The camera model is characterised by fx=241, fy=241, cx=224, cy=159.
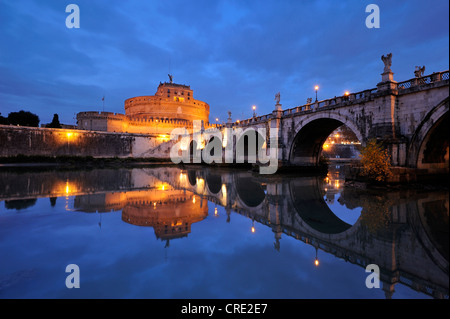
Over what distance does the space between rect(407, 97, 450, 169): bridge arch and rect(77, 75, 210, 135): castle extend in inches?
2046

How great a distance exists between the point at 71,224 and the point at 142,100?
69.8 meters

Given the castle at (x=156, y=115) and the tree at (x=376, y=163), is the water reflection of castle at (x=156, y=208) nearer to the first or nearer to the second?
the tree at (x=376, y=163)

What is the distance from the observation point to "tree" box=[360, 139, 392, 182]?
14.0 meters

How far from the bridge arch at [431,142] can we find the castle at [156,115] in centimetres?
5198

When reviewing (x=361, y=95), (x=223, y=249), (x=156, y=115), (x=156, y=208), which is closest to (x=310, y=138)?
(x=361, y=95)

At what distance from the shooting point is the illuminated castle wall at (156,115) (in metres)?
55.9

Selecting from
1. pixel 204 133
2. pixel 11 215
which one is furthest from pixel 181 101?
pixel 11 215

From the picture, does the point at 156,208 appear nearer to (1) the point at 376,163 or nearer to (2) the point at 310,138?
(1) the point at 376,163

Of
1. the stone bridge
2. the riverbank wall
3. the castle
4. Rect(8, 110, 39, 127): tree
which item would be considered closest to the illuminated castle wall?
the castle

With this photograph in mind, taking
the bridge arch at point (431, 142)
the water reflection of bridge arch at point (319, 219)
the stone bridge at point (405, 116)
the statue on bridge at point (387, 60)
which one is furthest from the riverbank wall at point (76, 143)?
the bridge arch at point (431, 142)

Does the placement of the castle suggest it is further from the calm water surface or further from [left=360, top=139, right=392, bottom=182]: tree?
[left=360, top=139, right=392, bottom=182]: tree
